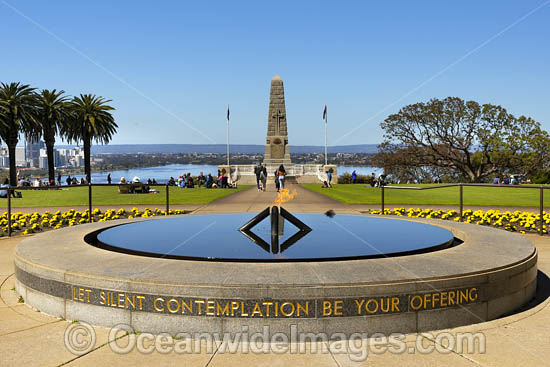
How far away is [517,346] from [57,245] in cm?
636

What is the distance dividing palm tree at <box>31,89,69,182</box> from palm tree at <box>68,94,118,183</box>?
3.38 feet

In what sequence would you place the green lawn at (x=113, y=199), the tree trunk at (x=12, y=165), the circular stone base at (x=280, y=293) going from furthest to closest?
the tree trunk at (x=12, y=165)
the green lawn at (x=113, y=199)
the circular stone base at (x=280, y=293)

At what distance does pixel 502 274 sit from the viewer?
5621 millimetres

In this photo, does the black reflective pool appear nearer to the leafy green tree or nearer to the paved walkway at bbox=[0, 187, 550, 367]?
the paved walkway at bbox=[0, 187, 550, 367]

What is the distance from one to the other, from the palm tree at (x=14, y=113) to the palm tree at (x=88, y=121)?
4389 millimetres

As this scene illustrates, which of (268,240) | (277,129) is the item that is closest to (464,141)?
(277,129)

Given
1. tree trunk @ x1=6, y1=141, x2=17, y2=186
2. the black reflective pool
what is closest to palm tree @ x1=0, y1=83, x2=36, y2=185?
tree trunk @ x1=6, y1=141, x2=17, y2=186

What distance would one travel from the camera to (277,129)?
5672cm

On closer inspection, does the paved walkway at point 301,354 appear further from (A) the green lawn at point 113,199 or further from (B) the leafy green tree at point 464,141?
(B) the leafy green tree at point 464,141

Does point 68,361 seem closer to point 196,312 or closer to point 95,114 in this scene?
point 196,312

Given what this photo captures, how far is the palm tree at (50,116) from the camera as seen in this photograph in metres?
49.3

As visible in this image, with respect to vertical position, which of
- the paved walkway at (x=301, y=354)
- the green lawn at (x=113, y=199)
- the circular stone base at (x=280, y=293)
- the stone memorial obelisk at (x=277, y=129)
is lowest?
the green lawn at (x=113, y=199)

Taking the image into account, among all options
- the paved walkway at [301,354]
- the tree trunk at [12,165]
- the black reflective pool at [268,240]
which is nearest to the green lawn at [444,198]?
the black reflective pool at [268,240]

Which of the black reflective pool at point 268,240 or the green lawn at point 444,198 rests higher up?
the black reflective pool at point 268,240
